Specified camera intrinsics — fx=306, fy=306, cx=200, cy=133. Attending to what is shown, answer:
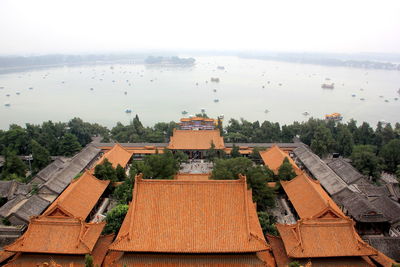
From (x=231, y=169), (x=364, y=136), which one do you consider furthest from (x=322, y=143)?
(x=231, y=169)

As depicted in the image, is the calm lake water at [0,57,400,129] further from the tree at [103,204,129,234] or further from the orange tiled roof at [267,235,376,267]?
the orange tiled roof at [267,235,376,267]

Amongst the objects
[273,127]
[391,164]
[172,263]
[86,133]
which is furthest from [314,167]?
[86,133]

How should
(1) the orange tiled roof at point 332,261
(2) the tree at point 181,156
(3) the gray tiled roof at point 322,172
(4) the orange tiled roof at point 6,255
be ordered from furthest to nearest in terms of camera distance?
(2) the tree at point 181,156 → (3) the gray tiled roof at point 322,172 → (4) the orange tiled roof at point 6,255 → (1) the orange tiled roof at point 332,261

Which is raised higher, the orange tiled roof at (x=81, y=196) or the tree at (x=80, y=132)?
the orange tiled roof at (x=81, y=196)

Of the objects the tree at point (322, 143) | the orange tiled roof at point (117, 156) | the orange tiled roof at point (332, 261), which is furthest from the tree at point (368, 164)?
the orange tiled roof at point (117, 156)

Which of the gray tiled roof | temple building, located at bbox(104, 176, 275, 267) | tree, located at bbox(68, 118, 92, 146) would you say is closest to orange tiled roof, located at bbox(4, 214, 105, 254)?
temple building, located at bbox(104, 176, 275, 267)

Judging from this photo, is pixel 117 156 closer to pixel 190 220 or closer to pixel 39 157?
pixel 39 157

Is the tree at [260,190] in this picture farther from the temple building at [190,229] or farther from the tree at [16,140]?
the tree at [16,140]
